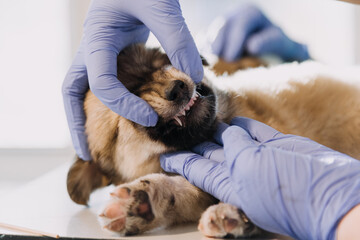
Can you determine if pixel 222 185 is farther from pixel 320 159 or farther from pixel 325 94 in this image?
pixel 325 94

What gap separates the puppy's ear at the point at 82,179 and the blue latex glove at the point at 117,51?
0.03 metres

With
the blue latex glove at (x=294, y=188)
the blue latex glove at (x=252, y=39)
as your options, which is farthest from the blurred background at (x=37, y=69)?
the blue latex glove at (x=294, y=188)

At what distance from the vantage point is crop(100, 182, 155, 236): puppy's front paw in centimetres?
95

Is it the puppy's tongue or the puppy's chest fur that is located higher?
the puppy's tongue

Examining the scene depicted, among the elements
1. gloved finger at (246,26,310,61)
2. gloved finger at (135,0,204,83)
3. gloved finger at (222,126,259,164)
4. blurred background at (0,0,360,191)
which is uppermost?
gloved finger at (135,0,204,83)

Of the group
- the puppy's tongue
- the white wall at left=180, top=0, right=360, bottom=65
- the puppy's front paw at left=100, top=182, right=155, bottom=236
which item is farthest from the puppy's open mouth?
the white wall at left=180, top=0, right=360, bottom=65

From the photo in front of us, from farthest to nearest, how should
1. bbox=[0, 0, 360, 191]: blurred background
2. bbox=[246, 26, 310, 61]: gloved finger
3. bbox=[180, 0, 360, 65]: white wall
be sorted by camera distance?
bbox=[180, 0, 360, 65]: white wall, bbox=[0, 0, 360, 191]: blurred background, bbox=[246, 26, 310, 61]: gloved finger

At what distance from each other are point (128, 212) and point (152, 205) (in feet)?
0.20

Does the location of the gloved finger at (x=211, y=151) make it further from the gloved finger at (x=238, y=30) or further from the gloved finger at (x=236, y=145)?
the gloved finger at (x=238, y=30)

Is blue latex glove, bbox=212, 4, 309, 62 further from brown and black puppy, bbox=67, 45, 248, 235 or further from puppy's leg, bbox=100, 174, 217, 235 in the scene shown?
puppy's leg, bbox=100, 174, 217, 235

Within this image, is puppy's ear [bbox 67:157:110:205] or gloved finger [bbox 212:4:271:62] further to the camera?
gloved finger [bbox 212:4:271:62]

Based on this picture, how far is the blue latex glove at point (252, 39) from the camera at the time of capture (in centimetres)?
231

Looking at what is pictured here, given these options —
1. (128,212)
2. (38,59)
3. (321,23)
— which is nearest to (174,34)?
(128,212)

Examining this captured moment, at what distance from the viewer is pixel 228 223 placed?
0.88 meters
